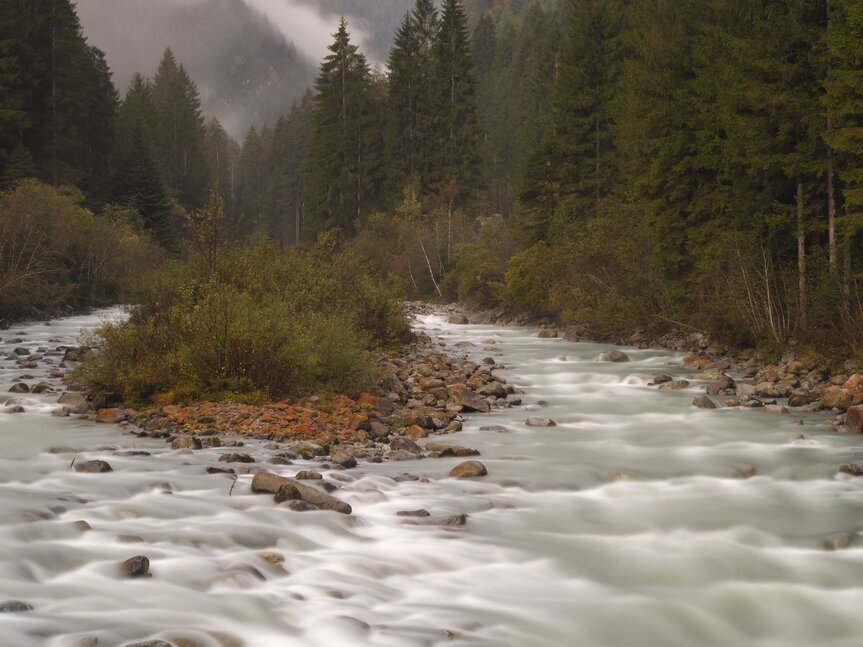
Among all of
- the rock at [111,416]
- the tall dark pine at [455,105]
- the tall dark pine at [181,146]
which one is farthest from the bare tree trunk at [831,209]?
the tall dark pine at [181,146]

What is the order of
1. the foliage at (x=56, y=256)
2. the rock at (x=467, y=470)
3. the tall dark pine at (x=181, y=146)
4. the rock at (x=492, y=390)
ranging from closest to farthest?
the rock at (x=467, y=470), the rock at (x=492, y=390), the foliage at (x=56, y=256), the tall dark pine at (x=181, y=146)

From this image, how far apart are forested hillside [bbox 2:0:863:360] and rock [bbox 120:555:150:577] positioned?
13.3 metres

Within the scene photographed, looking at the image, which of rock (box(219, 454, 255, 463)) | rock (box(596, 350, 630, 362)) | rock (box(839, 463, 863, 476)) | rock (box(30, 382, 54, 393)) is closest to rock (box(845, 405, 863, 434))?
rock (box(839, 463, 863, 476))

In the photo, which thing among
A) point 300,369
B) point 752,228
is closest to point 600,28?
point 752,228

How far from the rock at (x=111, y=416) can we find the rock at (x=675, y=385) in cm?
1048

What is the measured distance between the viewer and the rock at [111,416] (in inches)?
429

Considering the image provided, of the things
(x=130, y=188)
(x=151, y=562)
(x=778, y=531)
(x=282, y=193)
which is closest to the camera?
(x=151, y=562)

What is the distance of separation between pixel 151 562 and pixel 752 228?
56.8 ft

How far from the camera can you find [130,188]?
53812mm

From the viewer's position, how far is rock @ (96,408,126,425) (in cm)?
1091

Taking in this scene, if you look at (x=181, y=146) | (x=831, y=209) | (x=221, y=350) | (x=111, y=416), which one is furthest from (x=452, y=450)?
(x=181, y=146)

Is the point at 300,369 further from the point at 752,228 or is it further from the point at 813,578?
the point at 752,228

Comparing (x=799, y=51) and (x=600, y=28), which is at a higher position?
(x=600, y=28)

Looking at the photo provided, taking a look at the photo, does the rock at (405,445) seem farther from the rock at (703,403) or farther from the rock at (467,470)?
the rock at (703,403)
